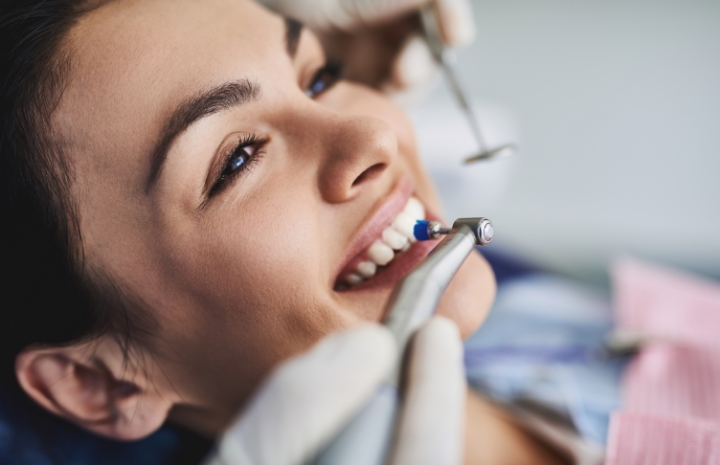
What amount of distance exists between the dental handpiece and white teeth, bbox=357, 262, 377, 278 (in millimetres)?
176

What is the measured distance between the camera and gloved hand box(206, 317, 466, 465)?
486 mm

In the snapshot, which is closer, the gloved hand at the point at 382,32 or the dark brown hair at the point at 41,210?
the dark brown hair at the point at 41,210

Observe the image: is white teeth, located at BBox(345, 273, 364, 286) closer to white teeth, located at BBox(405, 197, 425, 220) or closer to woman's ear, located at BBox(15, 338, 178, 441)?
white teeth, located at BBox(405, 197, 425, 220)

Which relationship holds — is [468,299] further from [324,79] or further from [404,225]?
[324,79]

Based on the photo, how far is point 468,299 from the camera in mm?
754

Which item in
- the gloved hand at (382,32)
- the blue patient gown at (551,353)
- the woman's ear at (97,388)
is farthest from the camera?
the gloved hand at (382,32)

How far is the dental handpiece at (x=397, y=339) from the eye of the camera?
0.50 metres

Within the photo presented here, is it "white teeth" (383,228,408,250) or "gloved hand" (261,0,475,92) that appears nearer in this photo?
"white teeth" (383,228,408,250)

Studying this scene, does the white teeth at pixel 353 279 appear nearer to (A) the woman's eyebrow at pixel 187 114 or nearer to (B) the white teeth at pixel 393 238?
(B) the white teeth at pixel 393 238

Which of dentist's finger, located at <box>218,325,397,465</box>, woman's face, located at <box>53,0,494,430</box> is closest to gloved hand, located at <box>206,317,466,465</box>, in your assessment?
dentist's finger, located at <box>218,325,397,465</box>

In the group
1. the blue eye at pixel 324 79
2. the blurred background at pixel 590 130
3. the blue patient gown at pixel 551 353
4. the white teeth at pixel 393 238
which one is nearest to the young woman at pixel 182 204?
the white teeth at pixel 393 238

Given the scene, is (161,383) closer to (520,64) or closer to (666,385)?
(666,385)

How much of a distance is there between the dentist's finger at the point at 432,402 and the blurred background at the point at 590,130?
1280 millimetres

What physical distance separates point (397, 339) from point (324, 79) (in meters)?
0.58
